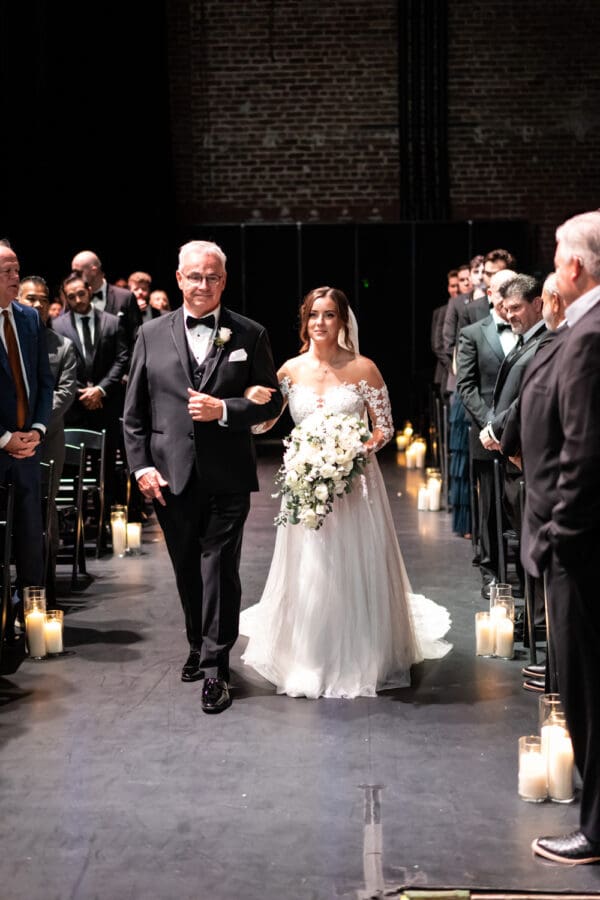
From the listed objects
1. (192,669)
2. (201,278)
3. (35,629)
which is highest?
(201,278)

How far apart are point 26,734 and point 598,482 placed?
107 inches

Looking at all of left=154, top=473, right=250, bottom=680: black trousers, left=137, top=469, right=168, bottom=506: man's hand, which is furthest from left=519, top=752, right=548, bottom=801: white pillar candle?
left=137, top=469, right=168, bottom=506: man's hand

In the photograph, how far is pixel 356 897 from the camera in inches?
140

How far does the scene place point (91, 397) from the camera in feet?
29.2

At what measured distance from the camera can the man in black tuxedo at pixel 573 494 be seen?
3396 mm

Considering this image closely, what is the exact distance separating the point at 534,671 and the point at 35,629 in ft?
7.82

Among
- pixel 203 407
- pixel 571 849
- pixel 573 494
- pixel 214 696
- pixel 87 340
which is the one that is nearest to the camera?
pixel 573 494

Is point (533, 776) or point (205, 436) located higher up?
point (205, 436)

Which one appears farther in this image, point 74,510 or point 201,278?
point 74,510

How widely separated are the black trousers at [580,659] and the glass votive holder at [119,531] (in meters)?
5.36

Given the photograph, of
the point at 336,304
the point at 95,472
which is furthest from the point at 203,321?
the point at 95,472

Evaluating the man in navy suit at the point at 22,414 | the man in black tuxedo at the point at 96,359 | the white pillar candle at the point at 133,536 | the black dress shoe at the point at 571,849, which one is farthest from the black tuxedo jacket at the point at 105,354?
the black dress shoe at the point at 571,849

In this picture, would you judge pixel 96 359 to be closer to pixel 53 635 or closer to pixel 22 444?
pixel 22 444

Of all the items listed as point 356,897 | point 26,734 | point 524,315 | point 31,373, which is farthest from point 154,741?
point 524,315
